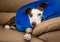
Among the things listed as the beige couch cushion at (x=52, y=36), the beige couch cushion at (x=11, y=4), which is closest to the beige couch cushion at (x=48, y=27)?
the beige couch cushion at (x=52, y=36)

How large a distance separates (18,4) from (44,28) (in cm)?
96

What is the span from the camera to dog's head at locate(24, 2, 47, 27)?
1.87m

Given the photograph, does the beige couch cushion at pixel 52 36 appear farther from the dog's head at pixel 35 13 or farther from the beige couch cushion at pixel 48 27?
the dog's head at pixel 35 13

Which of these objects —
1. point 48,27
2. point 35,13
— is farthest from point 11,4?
point 48,27

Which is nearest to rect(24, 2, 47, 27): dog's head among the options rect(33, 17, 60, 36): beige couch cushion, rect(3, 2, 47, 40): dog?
rect(3, 2, 47, 40): dog

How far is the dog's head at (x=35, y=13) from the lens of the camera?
1.87 metres

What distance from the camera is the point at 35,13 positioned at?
194 cm

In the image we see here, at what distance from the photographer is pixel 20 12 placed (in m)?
2.07

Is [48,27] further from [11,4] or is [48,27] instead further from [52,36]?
[11,4]

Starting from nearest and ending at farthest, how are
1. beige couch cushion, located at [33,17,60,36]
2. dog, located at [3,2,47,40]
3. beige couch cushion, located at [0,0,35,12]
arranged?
beige couch cushion, located at [33,17,60,36] → dog, located at [3,2,47,40] → beige couch cushion, located at [0,0,35,12]

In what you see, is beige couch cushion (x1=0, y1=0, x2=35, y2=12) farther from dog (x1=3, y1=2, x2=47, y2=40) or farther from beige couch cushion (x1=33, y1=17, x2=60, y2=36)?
beige couch cushion (x1=33, y1=17, x2=60, y2=36)

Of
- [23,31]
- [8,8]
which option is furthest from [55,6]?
[8,8]

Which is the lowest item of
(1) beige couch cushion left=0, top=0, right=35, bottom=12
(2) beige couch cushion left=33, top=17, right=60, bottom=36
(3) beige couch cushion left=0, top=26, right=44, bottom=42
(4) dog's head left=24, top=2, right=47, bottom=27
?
(3) beige couch cushion left=0, top=26, right=44, bottom=42

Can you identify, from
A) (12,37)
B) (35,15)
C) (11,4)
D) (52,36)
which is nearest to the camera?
(52,36)
